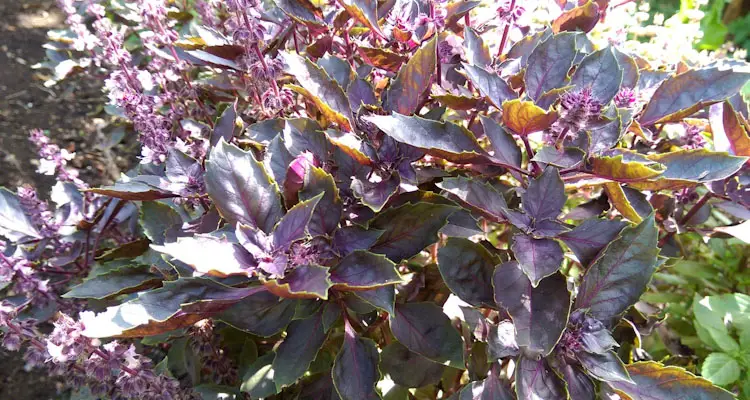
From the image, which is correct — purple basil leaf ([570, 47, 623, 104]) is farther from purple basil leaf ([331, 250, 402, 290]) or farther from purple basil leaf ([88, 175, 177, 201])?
purple basil leaf ([88, 175, 177, 201])

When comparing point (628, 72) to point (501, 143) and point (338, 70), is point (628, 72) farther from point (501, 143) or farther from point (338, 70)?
point (338, 70)

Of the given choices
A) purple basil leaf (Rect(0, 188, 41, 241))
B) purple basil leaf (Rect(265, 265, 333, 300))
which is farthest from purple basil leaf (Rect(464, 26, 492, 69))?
purple basil leaf (Rect(0, 188, 41, 241))

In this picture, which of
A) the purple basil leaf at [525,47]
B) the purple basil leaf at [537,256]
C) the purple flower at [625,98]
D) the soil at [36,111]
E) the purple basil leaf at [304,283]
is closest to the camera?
the purple basil leaf at [304,283]

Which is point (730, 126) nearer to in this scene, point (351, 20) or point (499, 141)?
point (499, 141)

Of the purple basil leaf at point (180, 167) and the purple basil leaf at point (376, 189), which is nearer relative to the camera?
the purple basil leaf at point (376, 189)

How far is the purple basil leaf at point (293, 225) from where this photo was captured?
899 mm

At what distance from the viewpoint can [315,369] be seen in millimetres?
1359

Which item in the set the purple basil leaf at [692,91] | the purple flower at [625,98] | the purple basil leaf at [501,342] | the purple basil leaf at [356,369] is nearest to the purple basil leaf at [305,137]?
the purple basil leaf at [356,369]

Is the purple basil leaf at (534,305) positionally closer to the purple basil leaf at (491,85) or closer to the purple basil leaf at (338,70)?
the purple basil leaf at (491,85)

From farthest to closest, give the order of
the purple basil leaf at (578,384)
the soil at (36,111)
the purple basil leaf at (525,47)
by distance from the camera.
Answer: the soil at (36,111), the purple basil leaf at (525,47), the purple basil leaf at (578,384)

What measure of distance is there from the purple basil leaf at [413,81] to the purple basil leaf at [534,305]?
14.4 inches

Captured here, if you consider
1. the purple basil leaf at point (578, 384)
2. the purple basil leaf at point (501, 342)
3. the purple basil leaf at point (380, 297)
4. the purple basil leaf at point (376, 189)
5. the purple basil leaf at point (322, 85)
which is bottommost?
the purple basil leaf at point (578, 384)

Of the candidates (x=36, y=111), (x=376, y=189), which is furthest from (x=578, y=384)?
(x=36, y=111)

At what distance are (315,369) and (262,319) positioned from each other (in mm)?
325
